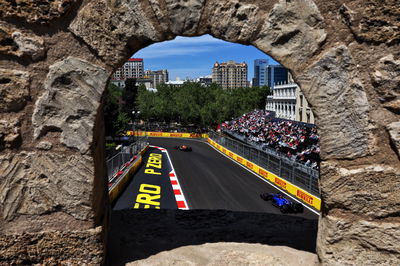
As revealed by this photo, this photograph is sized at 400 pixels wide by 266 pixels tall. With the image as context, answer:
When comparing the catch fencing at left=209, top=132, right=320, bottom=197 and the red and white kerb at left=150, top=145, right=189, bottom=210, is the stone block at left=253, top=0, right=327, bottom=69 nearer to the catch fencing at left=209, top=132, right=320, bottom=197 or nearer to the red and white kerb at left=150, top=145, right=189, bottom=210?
the red and white kerb at left=150, top=145, right=189, bottom=210

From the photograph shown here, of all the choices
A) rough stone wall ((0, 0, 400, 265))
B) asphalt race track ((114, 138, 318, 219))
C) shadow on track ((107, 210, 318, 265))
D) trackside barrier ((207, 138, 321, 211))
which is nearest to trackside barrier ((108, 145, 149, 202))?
asphalt race track ((114, 138, 318, 219))

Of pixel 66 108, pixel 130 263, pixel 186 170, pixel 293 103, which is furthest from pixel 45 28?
pixel 293 103

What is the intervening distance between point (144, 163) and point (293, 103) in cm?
4531

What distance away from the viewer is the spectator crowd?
1961cm

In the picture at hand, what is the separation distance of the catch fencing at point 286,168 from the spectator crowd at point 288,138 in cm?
78

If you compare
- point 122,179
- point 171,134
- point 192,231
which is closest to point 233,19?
point 192,231

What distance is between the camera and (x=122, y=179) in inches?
708

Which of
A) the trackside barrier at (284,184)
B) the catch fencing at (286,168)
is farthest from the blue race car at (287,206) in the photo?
the catch fencing at (286,168)

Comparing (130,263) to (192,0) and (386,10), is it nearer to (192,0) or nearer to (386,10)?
(192,0)

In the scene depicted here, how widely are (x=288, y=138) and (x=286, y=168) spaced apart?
256 inches

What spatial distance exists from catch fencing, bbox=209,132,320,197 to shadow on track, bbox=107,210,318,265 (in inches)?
485

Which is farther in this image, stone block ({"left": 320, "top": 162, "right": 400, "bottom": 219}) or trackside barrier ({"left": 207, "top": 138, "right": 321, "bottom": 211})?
trackside barrier ({"left": 207, "top": 138, "right": 321, "bottom": 211})

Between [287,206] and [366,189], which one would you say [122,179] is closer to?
[287,206]

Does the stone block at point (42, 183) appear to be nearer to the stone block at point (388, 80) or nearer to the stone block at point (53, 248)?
the stone block at point (53, 248)
